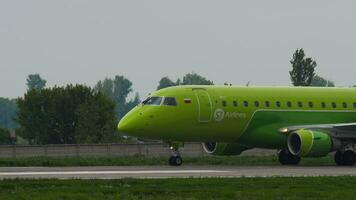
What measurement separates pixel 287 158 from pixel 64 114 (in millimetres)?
63206

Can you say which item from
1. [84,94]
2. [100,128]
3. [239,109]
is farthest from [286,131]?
[84,94]

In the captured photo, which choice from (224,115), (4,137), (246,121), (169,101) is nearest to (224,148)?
(246,121)

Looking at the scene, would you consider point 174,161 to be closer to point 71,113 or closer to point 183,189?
point 183,189

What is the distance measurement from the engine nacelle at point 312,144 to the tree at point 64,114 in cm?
5053

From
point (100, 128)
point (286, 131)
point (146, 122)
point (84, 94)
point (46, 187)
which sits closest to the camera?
point (46, 187)

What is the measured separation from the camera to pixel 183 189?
78.3ft

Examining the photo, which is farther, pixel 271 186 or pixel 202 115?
pixel 202 115

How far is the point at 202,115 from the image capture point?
38.6 meters

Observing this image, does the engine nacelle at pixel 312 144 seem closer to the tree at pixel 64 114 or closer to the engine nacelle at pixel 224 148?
the engine nacelle at pixel 224 148

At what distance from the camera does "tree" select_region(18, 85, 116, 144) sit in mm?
93188

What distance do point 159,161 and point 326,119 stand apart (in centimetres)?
764

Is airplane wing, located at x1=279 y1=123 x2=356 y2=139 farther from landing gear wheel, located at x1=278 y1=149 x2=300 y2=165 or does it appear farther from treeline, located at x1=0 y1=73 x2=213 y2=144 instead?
treeline, located at x1=0 y1=73 x2=213 y2=144

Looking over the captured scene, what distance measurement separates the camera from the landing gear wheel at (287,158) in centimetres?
4200

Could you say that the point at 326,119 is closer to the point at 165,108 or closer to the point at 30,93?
the point at 165,108
